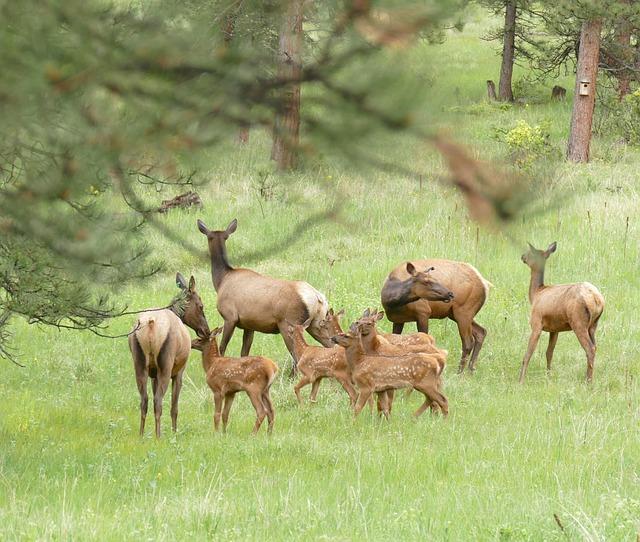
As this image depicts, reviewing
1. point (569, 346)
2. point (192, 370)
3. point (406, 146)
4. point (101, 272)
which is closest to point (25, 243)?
point (101, 272)

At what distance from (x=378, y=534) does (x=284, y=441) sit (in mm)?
3473

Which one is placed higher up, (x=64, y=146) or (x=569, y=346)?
(x=64, y=146)

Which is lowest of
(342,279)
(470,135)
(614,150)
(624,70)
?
(342,279)

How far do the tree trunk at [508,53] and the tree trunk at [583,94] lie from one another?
8.31 m

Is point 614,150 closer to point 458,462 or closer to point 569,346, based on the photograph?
point 569,346

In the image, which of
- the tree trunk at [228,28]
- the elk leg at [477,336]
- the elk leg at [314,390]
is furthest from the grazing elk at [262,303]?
the tree trunk at [228,28]

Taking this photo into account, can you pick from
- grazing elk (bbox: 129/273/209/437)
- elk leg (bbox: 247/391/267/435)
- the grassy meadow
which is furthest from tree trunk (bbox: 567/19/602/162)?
elk leg (bbox: 247/391/267/435)

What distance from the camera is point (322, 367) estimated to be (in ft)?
42.3

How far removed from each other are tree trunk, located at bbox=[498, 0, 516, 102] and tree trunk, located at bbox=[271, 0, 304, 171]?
31633 millimetres

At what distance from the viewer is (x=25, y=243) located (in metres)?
8.52

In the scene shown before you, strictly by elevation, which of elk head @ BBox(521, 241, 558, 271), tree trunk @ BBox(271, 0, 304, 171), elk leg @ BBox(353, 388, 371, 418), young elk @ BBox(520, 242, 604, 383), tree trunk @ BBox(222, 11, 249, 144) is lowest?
elk leg @ BBox(353, 388, 371, 418)

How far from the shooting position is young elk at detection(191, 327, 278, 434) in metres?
11.7

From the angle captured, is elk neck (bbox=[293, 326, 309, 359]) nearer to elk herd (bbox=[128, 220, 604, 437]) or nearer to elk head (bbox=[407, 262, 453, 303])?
elk herd (bbox=[128, 220, 604, 437])

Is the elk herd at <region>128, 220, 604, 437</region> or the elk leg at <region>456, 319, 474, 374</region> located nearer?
the elk herd at <region>128, 220, 604, 437</region>
